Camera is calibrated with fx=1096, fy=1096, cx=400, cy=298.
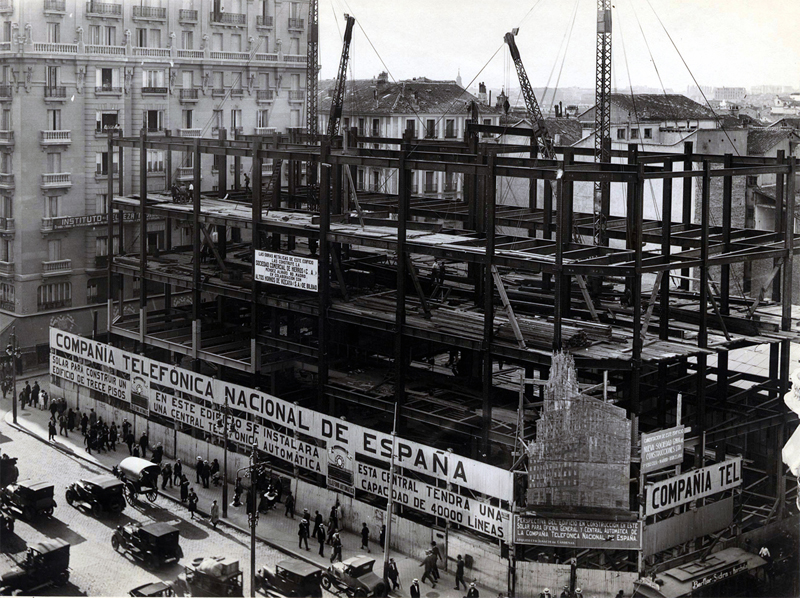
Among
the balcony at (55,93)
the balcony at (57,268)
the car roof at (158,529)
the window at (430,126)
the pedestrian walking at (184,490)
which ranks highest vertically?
Result: the balcony at (55,93)

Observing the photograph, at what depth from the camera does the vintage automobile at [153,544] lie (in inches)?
1735

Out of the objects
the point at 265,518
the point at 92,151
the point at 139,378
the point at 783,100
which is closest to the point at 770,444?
the point at 783,100

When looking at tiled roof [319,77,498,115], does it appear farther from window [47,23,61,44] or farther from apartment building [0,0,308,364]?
window [47,23,61,44]

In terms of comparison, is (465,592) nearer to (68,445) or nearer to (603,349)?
(603,349)

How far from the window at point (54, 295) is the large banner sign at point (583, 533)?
129ft

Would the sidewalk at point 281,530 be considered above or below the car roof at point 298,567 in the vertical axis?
below

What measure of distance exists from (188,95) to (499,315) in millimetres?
34335

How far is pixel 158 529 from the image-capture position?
4462 cm

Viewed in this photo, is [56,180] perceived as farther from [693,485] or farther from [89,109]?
[693,485]

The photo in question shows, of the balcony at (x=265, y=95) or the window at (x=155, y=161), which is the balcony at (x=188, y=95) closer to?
the window at (x=155, y=161)

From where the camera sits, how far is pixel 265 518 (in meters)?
50.2

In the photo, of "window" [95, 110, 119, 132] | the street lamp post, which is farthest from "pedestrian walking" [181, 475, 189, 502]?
"window" [95, 110, 119, 132]

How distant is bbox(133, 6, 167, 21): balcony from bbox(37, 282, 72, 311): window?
736 inches

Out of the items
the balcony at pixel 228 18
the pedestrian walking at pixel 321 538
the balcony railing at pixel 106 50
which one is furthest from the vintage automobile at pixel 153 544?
the balcony at pixel 228 18
